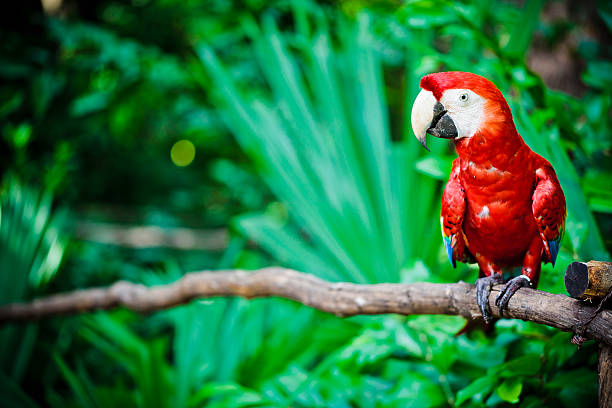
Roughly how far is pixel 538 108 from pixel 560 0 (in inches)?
31.4

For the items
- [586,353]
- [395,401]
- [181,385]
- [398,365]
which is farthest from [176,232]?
[586,353]

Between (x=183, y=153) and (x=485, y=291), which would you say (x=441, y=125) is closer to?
(x=485, y=291)

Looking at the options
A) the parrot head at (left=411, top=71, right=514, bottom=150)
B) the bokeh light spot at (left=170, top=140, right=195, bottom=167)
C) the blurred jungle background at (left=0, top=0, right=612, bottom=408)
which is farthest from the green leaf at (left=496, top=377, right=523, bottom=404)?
the bokeh light spot at (left=170, top=140, right=195, bottom=167)

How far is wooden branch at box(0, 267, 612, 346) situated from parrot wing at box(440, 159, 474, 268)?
0.06 m

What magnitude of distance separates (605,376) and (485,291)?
127 mm

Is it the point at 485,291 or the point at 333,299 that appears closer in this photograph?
the point at 485,291

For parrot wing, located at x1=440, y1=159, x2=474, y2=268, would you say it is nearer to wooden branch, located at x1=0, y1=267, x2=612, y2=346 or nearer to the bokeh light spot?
wooden branch, located at x1=0, y1=267, x2=612, y2=346

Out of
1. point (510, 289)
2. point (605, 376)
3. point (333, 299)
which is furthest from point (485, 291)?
point (333, 299)

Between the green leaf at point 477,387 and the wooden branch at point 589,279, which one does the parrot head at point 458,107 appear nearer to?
the wooden branch at point 589,279

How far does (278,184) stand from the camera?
967 millimetres

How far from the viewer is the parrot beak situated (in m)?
0.38

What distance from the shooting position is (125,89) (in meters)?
1.59

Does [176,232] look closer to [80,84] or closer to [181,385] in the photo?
[80,84]

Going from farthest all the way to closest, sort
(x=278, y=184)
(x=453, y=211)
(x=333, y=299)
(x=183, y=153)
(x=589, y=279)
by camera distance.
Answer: (x=183, y=153) < (x=278, y=184) < (x=333, y=299) < (x=453, y=211) < (x=589, y=279)
